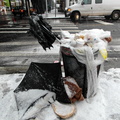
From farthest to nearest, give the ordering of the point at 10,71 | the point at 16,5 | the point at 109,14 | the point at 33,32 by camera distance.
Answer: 1. the point at 16,5
2. the point at 109,14
3. the point at 10,71
4. the point at 33,32

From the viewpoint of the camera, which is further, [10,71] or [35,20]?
[10,71]

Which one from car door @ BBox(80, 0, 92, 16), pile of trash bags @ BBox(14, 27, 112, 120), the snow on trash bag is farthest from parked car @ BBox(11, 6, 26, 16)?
the snow on trash bag

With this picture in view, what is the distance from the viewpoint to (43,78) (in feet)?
7.06

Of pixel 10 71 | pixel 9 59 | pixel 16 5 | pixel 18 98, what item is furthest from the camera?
pixel 16 5

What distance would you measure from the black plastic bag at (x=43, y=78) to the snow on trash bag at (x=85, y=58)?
235 mm

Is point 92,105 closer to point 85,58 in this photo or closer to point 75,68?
point 75,68

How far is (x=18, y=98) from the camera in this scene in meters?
2.08

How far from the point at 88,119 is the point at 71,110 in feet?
0.89

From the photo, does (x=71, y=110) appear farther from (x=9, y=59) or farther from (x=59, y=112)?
(x=9, y=59)

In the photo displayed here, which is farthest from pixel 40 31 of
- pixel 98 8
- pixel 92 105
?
pixel 98 8

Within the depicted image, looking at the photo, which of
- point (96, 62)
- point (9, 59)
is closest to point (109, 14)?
point (9, 59)

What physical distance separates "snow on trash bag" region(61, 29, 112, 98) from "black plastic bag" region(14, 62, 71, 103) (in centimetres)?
24

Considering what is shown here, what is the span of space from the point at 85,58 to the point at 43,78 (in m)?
0.76

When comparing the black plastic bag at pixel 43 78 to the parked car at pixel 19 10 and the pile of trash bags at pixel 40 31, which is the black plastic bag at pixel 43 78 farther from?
the parked car at pixel 19 10
